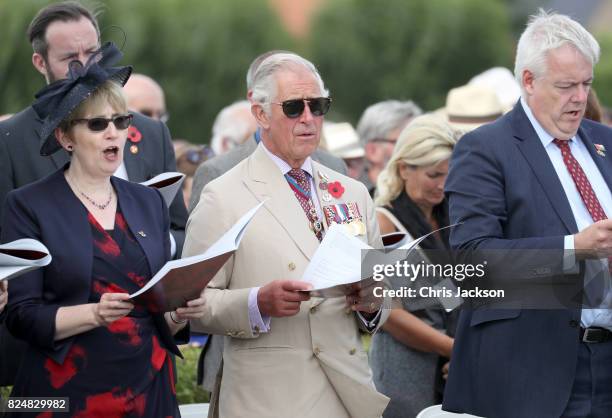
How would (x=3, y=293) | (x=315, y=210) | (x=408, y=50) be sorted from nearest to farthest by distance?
(x=3, y=293)
(x=315, y=210)
(x=408, y=50)

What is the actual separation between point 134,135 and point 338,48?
36.4 metres

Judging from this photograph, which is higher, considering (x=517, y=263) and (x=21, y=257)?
(x=21, y=257)

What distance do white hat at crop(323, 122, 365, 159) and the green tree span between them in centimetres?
2897

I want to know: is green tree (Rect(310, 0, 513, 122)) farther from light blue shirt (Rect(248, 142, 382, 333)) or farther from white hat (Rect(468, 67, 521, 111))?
light blue shirt (Rect(248, 142, 382, 333))

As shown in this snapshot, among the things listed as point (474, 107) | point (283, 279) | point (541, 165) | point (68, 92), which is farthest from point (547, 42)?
point (474, 107)

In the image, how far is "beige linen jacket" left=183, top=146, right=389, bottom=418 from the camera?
16.0ft

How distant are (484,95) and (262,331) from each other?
5.58 meters

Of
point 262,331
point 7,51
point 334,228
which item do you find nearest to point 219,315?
point 262,331

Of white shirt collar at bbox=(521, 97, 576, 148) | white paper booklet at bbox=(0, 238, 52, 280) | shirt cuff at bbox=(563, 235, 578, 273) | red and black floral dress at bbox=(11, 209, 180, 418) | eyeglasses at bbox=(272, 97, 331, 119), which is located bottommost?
red and black floral dress at bbox=(11, 209, 180, 418)

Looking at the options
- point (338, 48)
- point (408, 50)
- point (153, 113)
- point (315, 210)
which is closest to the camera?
point (315, 210)

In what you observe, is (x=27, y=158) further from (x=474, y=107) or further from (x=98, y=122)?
(x=474, y=107)

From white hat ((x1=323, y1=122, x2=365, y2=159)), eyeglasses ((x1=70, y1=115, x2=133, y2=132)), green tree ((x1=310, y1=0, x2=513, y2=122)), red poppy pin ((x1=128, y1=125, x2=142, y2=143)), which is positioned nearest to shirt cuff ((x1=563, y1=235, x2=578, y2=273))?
eyeglasses ((x1=70, y1=115, x2=133, y2=132))

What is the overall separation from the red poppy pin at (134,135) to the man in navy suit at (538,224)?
66.6 inches

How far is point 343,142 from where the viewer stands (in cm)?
1015
